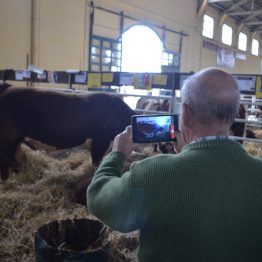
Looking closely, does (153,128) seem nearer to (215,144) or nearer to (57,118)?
(215,144)

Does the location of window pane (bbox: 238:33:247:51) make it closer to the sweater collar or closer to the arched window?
the arched window

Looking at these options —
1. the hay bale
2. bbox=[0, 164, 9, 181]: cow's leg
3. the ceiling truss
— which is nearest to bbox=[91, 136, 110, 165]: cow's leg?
the hay bale

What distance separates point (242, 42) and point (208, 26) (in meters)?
4.62

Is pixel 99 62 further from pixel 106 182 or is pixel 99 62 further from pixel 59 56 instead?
pixel 106 182

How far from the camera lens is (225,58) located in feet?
61.9

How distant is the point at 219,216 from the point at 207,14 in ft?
56.9

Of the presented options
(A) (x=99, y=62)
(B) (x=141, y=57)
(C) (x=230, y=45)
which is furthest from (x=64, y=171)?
(C) (x=230, y=45)

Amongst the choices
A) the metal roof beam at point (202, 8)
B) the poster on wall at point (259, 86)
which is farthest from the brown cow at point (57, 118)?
the metal roof beam at point (202, 8)

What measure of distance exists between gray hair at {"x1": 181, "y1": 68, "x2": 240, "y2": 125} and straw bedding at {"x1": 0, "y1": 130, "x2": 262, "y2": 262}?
1151mm

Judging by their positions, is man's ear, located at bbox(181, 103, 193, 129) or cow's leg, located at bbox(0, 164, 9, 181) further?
cow's leg, located at bbox(0, 164, 9, 181)

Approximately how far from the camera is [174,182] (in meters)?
1.13

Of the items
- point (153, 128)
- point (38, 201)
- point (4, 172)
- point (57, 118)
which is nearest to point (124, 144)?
point (153, 128)

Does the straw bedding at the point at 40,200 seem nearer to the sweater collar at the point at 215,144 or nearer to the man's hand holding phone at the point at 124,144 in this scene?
the man's hand holding phone at the point at 124,144

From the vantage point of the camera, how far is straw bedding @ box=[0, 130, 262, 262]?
101 inches
